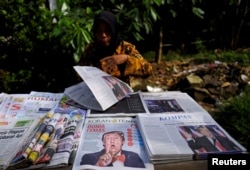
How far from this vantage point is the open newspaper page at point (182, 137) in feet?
2.81

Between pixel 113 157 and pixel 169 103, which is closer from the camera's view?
pixel 113 157

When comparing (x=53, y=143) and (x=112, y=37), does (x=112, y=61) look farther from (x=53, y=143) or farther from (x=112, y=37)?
(x=53, y=143)

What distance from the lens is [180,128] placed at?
1012mm

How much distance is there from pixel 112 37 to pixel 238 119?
849 millimetres

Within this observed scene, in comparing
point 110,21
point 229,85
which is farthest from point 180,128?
point 229,85

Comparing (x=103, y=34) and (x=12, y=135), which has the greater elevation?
(x=103, y=34)

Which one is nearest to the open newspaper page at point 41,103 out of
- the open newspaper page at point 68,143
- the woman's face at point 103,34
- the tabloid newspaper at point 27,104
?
the tabloid newspaper at point 27,104

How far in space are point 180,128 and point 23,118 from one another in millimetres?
571

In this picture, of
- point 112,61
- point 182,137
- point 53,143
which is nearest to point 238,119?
point 112,61

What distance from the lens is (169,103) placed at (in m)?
1.25

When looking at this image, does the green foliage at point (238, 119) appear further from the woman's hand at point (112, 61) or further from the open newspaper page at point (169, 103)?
the woman's hand at point (112, 61)

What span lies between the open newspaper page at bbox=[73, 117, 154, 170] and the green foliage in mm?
735

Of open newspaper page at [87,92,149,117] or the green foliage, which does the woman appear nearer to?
open newspaper page at [87,92,149,117]

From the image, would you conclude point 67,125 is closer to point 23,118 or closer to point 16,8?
point 23,118
